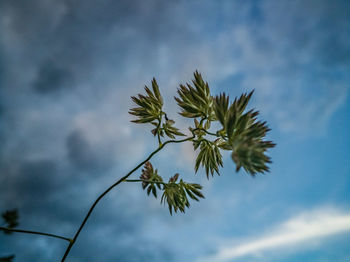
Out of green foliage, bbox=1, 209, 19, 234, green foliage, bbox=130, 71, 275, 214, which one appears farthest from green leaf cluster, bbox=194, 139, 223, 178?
green foliage, bbox=1, 209, 19, 234

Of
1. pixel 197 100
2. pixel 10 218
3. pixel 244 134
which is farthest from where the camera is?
pixel 197 100

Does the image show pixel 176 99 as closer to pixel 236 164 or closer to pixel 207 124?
pixel 207 124

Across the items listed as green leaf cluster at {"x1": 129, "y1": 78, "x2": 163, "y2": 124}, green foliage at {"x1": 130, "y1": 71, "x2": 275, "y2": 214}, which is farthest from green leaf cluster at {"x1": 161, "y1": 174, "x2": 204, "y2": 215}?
green leaf cluster at {"x1": 129, "y1": 78, "x2": 163, "y2": 124}

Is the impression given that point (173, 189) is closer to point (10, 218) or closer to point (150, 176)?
point (150, 176)

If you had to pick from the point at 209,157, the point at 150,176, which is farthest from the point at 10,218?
the point at 209,157

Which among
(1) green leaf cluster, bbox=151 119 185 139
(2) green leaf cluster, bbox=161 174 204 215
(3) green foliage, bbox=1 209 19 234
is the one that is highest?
(1) green leaf cluster, bbox=151 119 185 139

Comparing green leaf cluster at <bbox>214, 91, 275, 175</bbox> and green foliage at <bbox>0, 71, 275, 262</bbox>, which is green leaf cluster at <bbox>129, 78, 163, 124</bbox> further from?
green leaf cluster at <bbox>214, 91, 275, 175</bbox>

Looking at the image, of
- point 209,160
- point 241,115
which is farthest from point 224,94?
point 209,160

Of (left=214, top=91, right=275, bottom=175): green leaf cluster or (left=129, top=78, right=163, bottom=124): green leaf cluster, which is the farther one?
(left=129, top=78, right=163, bottom=124): green leaf cluster

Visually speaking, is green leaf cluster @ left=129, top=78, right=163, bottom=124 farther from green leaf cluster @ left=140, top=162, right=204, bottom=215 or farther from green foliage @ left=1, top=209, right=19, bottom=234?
green foliage @ left=1, top=209, right=19, bottom=234

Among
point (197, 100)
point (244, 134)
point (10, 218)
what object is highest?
point (197, 100)

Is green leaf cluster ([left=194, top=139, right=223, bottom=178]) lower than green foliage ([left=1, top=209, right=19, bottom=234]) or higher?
higher

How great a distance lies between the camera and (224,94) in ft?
6.15

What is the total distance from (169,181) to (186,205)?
288 millimetres
